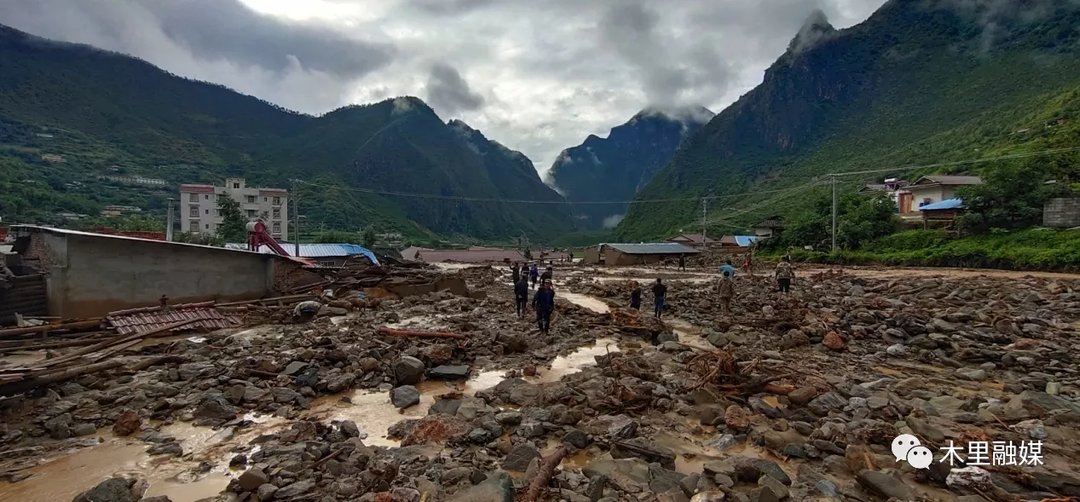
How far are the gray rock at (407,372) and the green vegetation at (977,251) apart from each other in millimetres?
37819

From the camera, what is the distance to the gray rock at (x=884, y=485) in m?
5.23

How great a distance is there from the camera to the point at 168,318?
1489 centimetres

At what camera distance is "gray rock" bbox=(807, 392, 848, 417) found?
7871 millimetres

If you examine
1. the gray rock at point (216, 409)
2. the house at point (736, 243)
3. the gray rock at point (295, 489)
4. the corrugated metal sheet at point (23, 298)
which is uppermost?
the house at point (736, 243)

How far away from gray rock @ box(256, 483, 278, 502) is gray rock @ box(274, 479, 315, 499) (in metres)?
0.03

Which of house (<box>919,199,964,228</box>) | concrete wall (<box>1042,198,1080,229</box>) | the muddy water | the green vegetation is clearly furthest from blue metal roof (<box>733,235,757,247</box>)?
the muddy water

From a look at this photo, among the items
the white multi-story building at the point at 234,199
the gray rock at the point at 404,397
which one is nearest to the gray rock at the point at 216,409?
the gray rock at the point at 404,397

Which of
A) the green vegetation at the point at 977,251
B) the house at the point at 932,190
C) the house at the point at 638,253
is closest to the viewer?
the green vegetation at the point at 977,251

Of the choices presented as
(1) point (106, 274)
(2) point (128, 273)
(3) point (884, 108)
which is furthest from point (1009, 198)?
(3) point (884, 108)

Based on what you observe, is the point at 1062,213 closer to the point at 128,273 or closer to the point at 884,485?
the point at 884,485

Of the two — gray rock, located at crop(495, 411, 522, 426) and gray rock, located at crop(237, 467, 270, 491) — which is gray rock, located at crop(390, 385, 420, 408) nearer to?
gray rock, located at crop(495, 411, 522, 426)

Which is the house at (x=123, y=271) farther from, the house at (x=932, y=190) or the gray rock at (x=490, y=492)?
the house at (x=932, y=190)

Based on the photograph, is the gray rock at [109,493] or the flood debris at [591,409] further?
the flood debris at [591,409]

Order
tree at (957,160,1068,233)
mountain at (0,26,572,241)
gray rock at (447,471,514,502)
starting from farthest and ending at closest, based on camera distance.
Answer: mountain at (0,26,572,241), tree at (957,160,1068,233), gray rock at (447,471,514,502)
